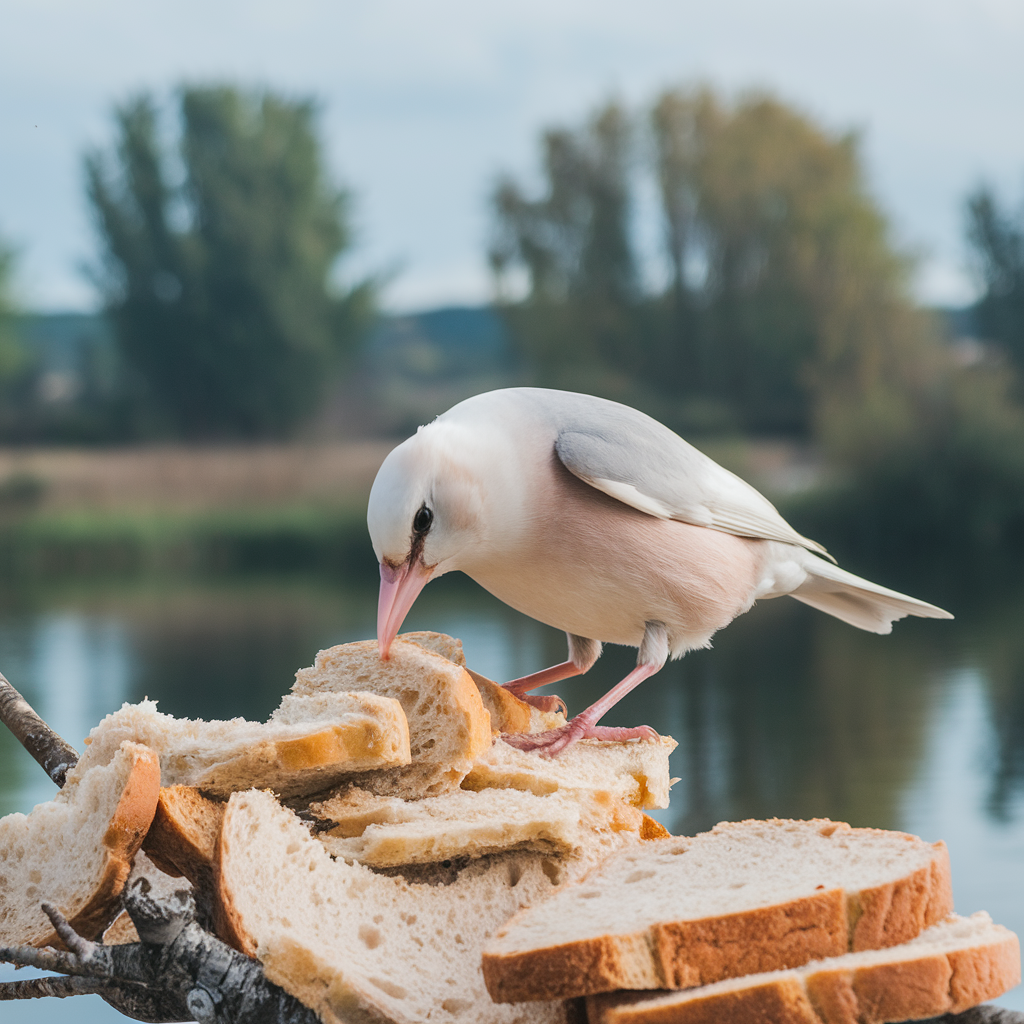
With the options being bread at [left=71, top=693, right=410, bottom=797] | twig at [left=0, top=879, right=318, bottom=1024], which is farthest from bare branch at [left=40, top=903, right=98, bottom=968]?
bread at [left=71, top=693, right=410, bottom=797]

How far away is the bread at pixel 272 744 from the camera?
1.79 meters

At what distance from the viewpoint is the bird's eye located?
6.41ft

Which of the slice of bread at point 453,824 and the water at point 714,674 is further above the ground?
the slice of bread at point 453,824

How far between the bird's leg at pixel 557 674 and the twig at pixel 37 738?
842 millimetres

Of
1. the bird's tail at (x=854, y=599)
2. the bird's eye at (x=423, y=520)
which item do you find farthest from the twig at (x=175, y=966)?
the bird's tail at (x=854, y=599)

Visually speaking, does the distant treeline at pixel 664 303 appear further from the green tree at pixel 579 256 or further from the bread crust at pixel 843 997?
the bread crust at pixel 843 997

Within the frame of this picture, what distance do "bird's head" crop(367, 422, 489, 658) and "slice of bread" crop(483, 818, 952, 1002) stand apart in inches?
21.8

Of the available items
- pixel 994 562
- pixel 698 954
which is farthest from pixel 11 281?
pixel 698 954

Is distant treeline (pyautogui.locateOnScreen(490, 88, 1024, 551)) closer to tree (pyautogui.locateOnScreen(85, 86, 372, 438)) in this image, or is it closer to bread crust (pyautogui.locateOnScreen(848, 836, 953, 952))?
tree (pyautogui.locateOnScreen(85, 86, 372, 438))

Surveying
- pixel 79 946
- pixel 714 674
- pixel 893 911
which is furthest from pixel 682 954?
pixel 714 674

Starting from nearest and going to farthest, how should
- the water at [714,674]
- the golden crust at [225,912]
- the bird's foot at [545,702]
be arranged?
the golden crust at [225,912] < the bird's foot at [545,702] < the water at [714,674]

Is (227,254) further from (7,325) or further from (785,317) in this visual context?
(785,317)

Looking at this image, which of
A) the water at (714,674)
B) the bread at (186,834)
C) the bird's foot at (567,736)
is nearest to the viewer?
the bread at (186,834)

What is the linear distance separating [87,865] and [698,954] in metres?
0.89
